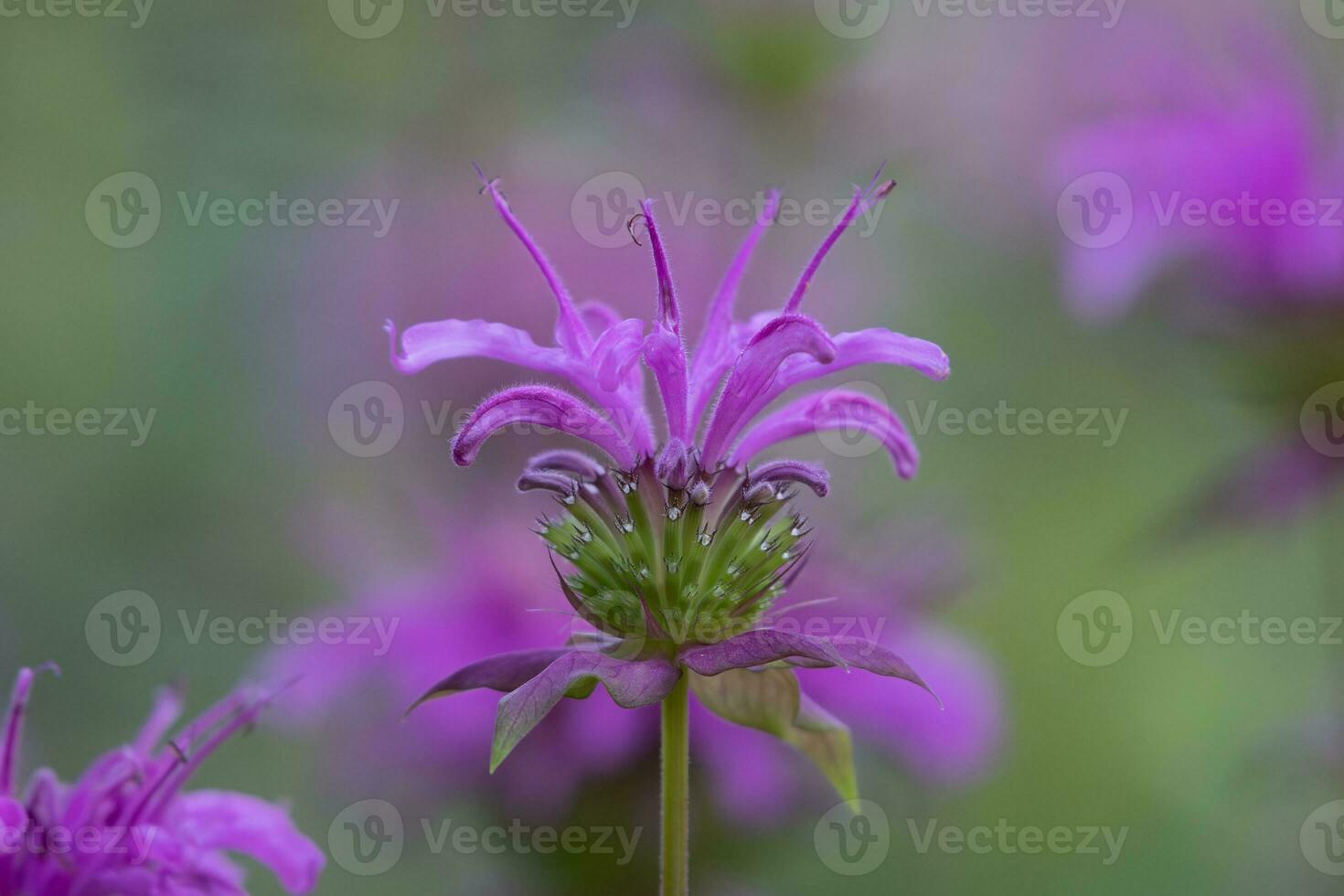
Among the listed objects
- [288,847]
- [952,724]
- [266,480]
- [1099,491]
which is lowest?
[288,847]

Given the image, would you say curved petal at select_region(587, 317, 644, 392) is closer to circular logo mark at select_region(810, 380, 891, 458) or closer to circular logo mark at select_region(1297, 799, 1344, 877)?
circular logo mark at select_region(810, 380, 891, 458)

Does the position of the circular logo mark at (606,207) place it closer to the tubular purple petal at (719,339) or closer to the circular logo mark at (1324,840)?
the tubular purple petal at (719,339)

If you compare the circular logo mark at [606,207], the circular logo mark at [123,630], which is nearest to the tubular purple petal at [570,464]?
the circular logo mark at [606,207]

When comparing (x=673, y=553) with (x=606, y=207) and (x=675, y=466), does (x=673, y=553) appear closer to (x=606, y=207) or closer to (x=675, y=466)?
(x=675, y=466)

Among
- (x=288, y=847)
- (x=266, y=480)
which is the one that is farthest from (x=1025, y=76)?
(x=288, y=847)

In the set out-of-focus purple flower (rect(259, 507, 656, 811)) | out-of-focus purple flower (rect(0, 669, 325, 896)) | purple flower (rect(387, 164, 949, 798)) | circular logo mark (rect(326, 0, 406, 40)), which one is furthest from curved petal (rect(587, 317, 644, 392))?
circular logo mark (rect(326, 0, 406, 40))

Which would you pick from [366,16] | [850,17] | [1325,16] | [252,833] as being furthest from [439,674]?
[1325,16]

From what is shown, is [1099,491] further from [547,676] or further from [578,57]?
[547,676]
